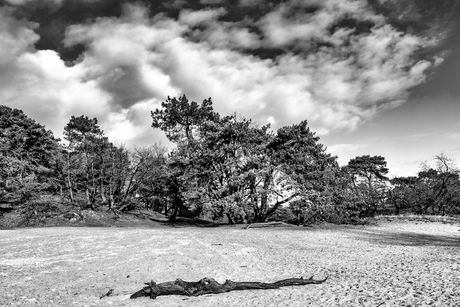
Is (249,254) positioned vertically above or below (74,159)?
below

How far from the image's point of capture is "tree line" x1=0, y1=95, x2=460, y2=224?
2355 cm

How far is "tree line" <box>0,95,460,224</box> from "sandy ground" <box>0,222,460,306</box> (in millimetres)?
9252

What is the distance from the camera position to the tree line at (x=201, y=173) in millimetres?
23547

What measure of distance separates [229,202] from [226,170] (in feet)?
10.6

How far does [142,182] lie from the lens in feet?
105

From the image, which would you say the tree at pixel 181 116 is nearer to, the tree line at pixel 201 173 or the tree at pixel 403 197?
the tree line at pixel 201 173

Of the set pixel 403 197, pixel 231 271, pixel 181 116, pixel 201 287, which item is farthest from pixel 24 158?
pixel 403 197

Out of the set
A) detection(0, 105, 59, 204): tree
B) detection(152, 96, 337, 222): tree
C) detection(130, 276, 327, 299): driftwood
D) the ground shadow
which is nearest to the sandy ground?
detection(130, 276, 327, 299): driftwood

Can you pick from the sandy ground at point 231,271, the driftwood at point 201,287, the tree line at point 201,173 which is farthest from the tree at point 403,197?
the driftwood at point 201,287

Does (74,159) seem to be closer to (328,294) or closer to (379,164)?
(328,294)

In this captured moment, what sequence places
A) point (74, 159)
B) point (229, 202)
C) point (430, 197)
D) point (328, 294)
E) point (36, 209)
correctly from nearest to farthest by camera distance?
point (328, 294)
point (229, 202)
point (36, 209)
point (74, 159)
point (430, 197)

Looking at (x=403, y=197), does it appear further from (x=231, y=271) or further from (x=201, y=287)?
(x=201, y=287)

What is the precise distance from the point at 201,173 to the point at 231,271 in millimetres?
16238

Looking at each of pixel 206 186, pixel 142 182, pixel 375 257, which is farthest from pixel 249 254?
pixel 142 182
